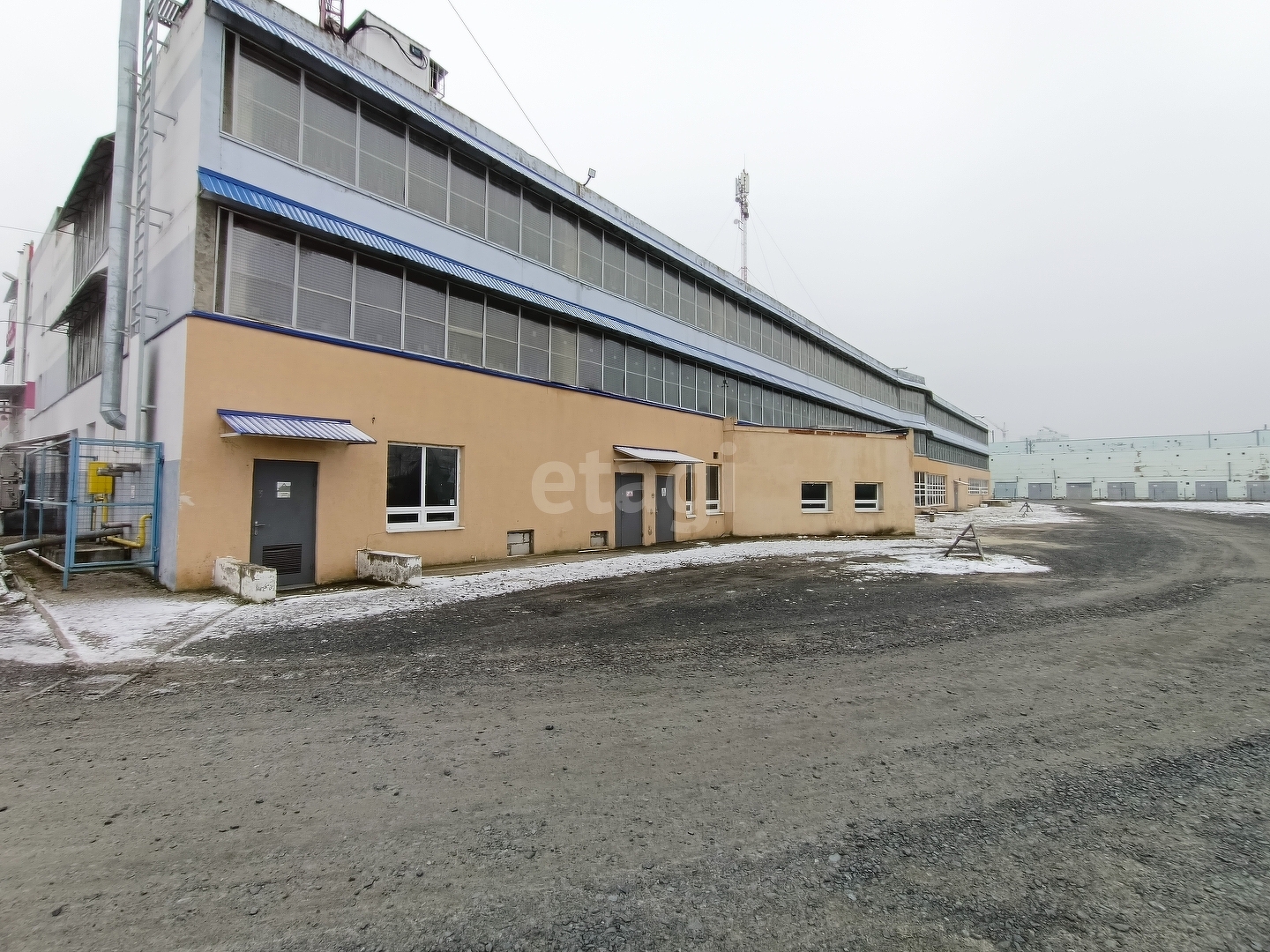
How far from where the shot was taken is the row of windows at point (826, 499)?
71.4ft


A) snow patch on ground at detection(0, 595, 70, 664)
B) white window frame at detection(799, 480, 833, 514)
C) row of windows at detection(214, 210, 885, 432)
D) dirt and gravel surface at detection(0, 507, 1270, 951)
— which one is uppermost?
row of windows at detection(214, 210, 885, 432)

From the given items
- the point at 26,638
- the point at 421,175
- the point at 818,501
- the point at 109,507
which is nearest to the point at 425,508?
the point at 109,507

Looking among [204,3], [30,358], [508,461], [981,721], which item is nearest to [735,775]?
[981,721]

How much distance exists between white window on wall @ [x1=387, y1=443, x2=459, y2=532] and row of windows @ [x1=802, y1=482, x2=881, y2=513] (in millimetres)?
13645

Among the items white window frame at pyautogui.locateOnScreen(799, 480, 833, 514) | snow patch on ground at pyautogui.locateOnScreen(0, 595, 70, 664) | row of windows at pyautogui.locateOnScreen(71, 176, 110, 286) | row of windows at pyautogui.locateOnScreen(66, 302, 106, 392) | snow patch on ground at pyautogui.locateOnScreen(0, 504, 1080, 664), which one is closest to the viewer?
snow patch on ground at pyautogui.locateOnScreen(0, 595, 70, 664)

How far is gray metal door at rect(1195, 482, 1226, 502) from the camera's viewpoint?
72500mm

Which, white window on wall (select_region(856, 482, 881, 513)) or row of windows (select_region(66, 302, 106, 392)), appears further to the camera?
white window on wall (select_region(856, 482, 881, 513))

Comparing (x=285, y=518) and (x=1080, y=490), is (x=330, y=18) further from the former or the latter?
(x=1080, y=490)

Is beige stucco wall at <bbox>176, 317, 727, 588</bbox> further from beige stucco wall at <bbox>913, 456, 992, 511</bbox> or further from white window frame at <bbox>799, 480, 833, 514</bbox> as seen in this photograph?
beige stucco wall at <bbox>913, 456, 992, 511</bbox>

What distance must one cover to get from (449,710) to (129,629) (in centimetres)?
510

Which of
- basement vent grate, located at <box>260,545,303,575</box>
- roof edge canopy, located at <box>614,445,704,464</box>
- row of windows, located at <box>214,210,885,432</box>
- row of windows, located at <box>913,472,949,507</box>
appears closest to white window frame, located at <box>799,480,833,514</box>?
roof edge canopy, located at <box>614,445,704,464</box>

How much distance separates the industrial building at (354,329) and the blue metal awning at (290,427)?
0.07 metres

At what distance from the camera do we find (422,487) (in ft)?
41.0

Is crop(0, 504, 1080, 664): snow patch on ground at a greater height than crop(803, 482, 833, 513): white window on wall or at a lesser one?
lesser
